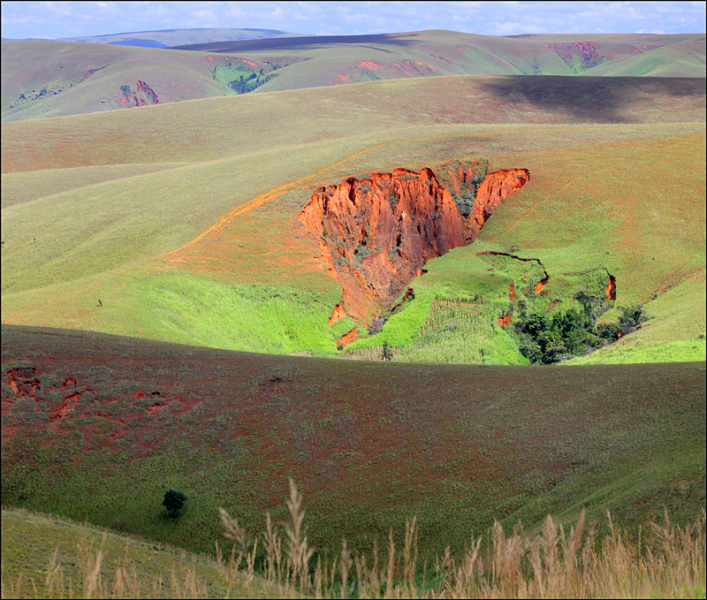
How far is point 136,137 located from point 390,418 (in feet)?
274

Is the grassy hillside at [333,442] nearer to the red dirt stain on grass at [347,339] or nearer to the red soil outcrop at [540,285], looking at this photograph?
the red dirt stain on grass at [347,339]

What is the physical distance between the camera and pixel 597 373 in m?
15.1

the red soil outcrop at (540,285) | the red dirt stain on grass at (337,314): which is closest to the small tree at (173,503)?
the red dirt stain on grass at (337,314)

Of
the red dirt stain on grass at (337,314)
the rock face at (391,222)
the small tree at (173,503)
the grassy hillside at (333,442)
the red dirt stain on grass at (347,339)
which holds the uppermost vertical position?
the rock face at (391,222)

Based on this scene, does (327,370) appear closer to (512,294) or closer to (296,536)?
(296,536)

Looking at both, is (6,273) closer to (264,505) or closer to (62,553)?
(62,553)

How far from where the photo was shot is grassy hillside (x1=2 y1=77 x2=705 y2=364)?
16.8m

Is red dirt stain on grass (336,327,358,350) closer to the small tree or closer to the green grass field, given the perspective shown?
the green grass field

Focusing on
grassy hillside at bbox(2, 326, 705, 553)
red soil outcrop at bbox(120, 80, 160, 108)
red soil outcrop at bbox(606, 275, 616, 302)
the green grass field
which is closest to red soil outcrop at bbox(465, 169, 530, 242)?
the green grass field

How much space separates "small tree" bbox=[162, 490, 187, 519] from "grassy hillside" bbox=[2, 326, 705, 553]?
0.17 metres

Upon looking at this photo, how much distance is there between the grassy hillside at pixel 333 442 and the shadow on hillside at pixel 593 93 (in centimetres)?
10172

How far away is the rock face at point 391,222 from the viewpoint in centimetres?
3953

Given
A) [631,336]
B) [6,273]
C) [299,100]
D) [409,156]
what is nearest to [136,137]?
[299,100]

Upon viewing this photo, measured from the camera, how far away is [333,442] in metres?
13.5
